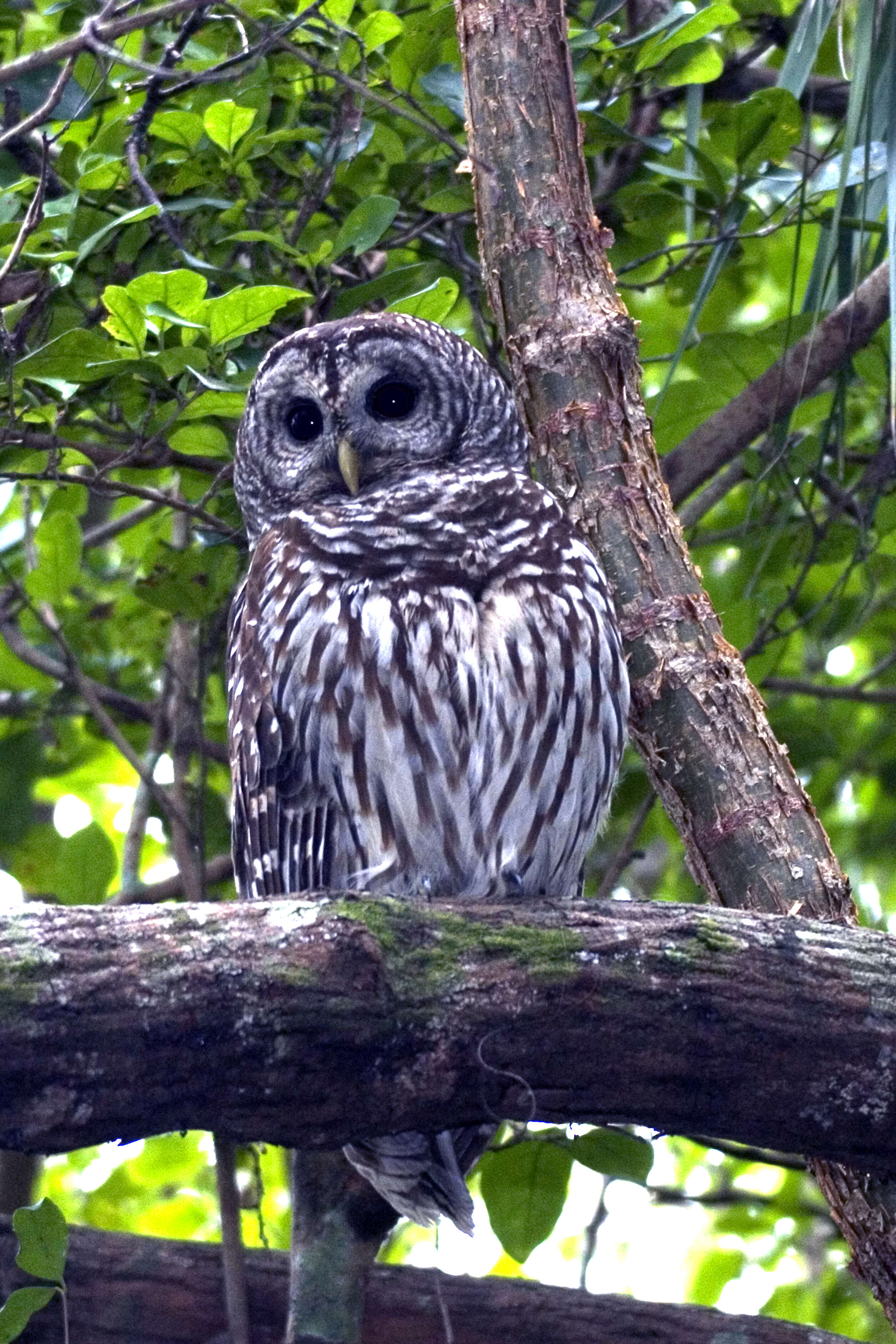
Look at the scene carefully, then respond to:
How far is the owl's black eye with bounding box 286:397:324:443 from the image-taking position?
333cm

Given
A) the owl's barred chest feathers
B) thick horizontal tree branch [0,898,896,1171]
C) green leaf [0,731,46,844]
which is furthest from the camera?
green leaf [0,731,46,844]

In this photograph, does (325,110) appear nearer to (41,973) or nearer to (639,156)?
(639,156)

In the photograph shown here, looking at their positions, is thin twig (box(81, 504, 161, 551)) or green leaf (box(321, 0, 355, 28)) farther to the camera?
thin twig (box(81, 504, 161, 551))

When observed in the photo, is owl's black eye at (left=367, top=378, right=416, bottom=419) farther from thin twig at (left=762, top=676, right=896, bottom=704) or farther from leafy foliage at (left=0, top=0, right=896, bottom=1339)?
thin twig at (left=762, top=676, right=896, bottom=704)

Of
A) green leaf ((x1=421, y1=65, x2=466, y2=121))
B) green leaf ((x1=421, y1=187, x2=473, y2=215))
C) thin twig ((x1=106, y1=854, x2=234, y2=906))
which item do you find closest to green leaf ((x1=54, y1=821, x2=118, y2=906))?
thin twig ((x1=106, y1=854, x2=234, y2=906))

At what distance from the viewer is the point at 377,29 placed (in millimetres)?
3053

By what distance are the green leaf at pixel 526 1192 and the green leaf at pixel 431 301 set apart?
174 cm

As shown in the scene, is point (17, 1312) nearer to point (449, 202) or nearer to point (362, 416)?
point (362, 416)

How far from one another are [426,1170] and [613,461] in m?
1.40

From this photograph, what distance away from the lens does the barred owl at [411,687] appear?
293 cm

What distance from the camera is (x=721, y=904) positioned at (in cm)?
298

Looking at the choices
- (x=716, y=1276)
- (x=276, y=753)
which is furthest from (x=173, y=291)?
(x=716, y=1276)

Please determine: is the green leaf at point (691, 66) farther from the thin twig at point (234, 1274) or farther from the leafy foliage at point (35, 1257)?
the leafy foliage at point (35, 1257)

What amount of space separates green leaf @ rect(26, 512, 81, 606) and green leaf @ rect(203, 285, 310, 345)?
90 centimetres
